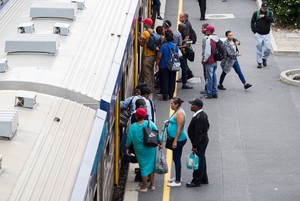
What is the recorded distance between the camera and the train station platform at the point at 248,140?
14164 millimetres

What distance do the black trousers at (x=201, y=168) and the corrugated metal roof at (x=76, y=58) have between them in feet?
7.06

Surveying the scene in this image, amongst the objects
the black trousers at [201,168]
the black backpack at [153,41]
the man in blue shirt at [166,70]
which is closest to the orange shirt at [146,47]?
the black backpack at [153,41]

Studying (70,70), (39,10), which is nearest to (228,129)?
(39,10)

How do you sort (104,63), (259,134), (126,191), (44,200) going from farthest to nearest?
(259,134)
(126,191)
(104,63)
(44,200)

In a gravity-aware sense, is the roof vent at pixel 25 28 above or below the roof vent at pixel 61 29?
below

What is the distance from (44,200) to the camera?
25.0 feet

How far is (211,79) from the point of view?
18391 mm

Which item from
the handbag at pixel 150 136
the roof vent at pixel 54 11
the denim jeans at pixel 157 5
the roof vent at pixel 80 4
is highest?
the denim jeans at pixel 157 5

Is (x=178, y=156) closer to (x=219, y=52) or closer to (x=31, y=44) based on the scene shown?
(x=31, y=44)

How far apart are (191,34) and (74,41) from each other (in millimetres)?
7594

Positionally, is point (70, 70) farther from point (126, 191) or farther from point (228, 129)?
point (228, 129)

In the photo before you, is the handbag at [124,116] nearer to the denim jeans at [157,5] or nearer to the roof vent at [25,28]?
the roof vent at [25,28]

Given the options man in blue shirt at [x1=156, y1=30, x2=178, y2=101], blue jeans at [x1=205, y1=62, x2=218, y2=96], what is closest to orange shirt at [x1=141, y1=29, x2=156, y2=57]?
man in blue shirt at [x1=156, y1=30, x2=178, y2=101]

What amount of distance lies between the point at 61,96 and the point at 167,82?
8.25 m
